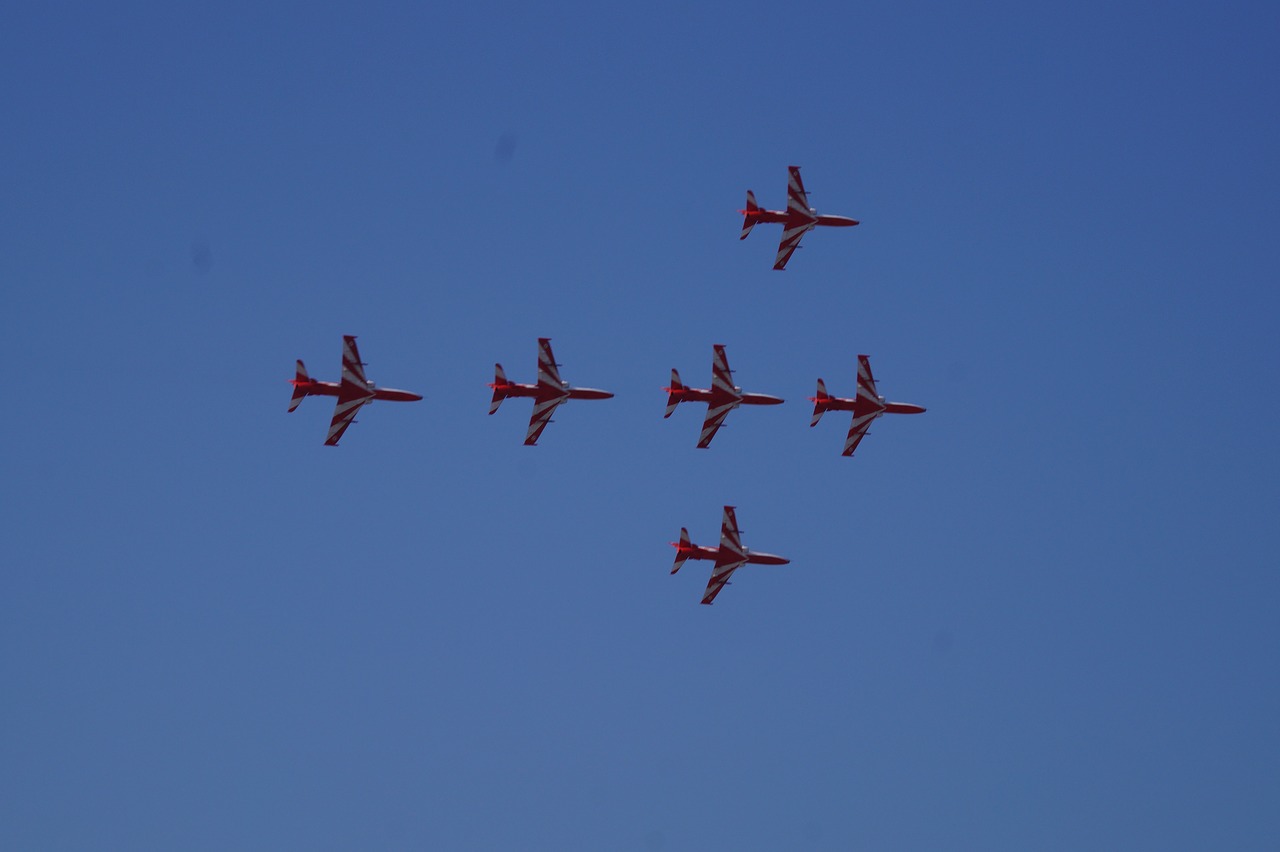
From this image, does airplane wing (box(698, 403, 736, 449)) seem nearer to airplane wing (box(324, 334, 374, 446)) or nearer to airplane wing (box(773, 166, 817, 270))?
airplane wing (box(773, 166, 817, 270))

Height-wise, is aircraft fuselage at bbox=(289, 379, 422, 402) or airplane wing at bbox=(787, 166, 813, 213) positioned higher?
airplane wing at bbox=(787, 166, 813, 213)

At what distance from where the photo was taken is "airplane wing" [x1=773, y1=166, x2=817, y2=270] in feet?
625

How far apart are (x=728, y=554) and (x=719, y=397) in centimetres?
1339

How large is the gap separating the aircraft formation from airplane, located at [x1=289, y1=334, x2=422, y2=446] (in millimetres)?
80

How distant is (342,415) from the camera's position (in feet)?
586

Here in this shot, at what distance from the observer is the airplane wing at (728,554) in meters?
189

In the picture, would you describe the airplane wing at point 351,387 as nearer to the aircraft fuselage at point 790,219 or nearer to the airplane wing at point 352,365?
the airplane wing at point 352,365

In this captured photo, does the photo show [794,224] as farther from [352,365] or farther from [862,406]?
[352,365]

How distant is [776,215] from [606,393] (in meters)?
21.6

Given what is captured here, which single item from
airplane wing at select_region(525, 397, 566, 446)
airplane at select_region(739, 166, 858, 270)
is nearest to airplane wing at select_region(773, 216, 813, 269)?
airplane at select_region(739, 166, 858, 270)

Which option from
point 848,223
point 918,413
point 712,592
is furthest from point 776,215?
point 712,592

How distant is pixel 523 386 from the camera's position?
600 ft

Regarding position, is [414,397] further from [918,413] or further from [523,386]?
[918,413]

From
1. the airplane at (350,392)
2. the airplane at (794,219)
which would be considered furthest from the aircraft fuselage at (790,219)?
the airplane at (350,392)
